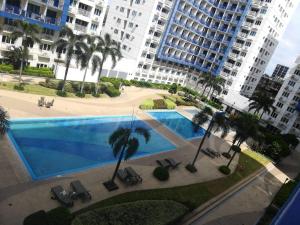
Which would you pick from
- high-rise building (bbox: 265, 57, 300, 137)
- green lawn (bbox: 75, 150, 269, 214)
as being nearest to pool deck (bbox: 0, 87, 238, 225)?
green lawn (bbox: 75, 150, 269, 214)

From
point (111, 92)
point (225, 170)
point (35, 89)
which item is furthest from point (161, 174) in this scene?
point (111, 92)

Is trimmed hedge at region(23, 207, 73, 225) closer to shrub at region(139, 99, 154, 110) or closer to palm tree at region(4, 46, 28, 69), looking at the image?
palm tree at region(4, 46, 28, 69)

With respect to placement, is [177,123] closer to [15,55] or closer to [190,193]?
[190,193]

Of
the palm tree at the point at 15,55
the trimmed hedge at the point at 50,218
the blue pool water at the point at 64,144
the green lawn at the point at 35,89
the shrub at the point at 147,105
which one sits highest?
the palm tree at the point at 15,55

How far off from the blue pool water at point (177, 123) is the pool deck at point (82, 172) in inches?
94.0

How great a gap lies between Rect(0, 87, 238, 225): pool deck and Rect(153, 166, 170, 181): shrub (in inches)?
23.4

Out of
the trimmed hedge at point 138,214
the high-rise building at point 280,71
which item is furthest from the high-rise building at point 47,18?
the high-rise building at point 280,71

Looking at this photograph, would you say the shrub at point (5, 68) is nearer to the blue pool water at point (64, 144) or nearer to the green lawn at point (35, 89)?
the green lawn at point (35, 89)

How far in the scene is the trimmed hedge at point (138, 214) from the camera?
1966cm

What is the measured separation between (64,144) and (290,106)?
193 feet

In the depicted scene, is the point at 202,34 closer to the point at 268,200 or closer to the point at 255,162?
the point at 255,162

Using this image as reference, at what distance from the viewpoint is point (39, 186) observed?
24.2 metres

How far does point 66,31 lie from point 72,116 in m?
14.5

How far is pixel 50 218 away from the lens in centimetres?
1819
